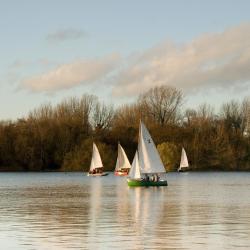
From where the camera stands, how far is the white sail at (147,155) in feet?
231

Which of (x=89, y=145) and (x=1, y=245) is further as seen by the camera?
(x=89, y=145)

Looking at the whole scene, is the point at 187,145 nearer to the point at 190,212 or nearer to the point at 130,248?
the point at 190,212

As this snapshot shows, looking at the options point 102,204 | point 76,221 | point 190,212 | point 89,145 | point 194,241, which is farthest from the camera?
point 89,145

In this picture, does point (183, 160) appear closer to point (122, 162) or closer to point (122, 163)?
point (122, 162)

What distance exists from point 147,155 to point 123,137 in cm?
6648

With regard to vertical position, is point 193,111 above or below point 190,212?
above

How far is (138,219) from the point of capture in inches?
1438

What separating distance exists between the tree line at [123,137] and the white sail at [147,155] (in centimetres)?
6165

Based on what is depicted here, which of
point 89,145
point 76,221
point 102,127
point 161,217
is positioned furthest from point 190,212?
point 102,127

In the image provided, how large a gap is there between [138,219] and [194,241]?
945 centimetres

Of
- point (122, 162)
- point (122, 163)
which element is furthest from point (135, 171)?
point (122, 162)

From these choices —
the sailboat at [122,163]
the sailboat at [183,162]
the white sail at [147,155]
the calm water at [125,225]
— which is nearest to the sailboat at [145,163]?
the white sail at [147,155]

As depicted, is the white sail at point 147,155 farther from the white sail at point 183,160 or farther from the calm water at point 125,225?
the white sail at point 183,160

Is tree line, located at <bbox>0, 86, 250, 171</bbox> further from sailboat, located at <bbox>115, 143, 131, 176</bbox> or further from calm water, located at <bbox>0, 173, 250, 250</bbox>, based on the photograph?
calm water, located at <bbox>0, 173, 250, 250</bbox>
